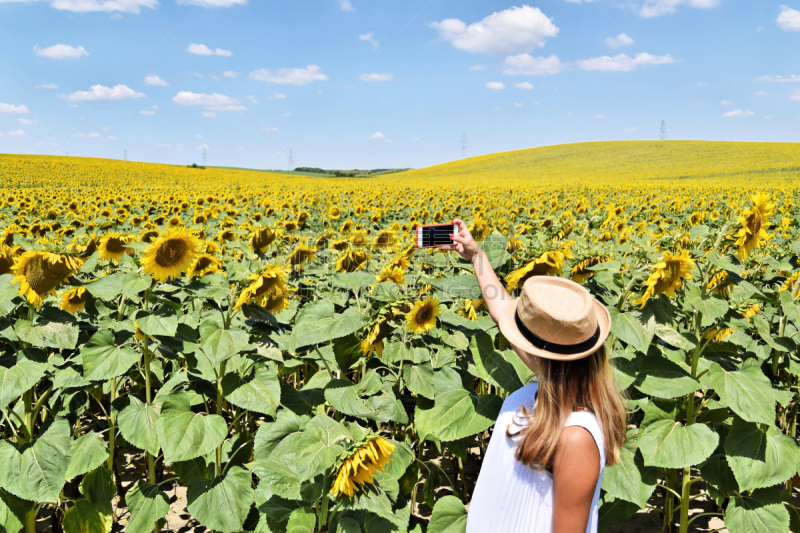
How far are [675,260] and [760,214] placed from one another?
72 cm

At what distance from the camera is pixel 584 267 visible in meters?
2.56

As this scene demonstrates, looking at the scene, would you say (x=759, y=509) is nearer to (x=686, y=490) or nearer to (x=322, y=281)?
(x=686, y=490)

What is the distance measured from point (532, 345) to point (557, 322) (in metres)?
0.14

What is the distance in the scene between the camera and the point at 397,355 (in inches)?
96.0

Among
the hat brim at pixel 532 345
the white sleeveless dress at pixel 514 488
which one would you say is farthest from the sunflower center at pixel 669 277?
the white sleeveless dress at pixel 514 488

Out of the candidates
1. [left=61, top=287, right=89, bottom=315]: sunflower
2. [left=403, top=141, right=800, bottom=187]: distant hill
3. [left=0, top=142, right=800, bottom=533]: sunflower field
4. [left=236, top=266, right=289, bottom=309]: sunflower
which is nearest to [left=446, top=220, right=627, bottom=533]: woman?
[left=0, top=142, right=800, bottom=533]: sunflower field

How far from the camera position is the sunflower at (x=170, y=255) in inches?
95.7

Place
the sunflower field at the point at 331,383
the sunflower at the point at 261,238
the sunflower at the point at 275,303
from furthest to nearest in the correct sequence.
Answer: the sunflower at the point at 261,238
the sunflower at the point at 275,303
the sunflower field at the point at 331,383

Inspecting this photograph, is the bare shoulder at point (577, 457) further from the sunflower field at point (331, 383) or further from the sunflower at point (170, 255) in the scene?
the sunflower at point (170, 255)

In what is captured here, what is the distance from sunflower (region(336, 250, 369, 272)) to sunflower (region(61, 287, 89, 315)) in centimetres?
164

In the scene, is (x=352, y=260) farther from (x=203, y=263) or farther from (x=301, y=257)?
(x=203, y=263)

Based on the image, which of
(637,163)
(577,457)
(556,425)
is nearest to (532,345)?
(556,425)

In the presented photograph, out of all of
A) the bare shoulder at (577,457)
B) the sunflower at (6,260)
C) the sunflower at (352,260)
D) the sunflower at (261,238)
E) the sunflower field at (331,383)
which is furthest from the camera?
the sunflower at (352,260)

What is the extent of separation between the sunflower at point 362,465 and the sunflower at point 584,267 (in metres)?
1.47
